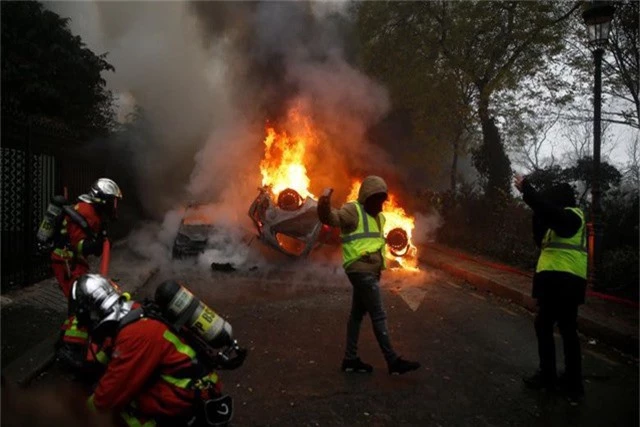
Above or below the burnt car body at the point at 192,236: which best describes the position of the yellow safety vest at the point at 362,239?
above

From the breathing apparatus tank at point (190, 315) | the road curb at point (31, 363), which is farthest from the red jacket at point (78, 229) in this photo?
the breathing apparatus tank at point (190, 315)

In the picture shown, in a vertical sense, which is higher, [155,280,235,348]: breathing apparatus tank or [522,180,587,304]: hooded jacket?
[522,180,587,304]: hooded jacket

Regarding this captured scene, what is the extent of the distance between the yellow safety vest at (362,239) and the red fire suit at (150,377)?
89.0 inches

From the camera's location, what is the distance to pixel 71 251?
15.4ft

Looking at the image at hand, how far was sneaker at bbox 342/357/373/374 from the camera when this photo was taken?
4516 millimetres

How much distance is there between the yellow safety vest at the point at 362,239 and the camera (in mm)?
4430

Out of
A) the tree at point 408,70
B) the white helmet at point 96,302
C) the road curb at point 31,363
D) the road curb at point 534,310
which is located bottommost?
the road curb at point 31,363

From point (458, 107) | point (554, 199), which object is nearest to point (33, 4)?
point (458, 107)

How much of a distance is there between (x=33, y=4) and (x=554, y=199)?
14.0m

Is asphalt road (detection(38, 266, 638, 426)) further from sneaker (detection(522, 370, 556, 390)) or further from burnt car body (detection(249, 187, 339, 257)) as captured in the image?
burnt car body (detection(249, 187, 339, 257))

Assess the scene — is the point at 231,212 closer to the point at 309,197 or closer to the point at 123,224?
the point at 309,197

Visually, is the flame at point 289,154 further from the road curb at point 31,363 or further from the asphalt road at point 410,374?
the road curb at point 31,363

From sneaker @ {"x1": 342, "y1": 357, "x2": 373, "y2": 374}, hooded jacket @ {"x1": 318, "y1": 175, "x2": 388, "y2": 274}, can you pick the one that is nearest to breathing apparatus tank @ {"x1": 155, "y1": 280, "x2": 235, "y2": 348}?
hooded jacket @ {"x1": 318, "y1": 175, "x2": 388, "y2": 274}

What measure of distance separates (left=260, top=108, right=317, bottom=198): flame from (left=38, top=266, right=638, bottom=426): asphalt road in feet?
21.3
